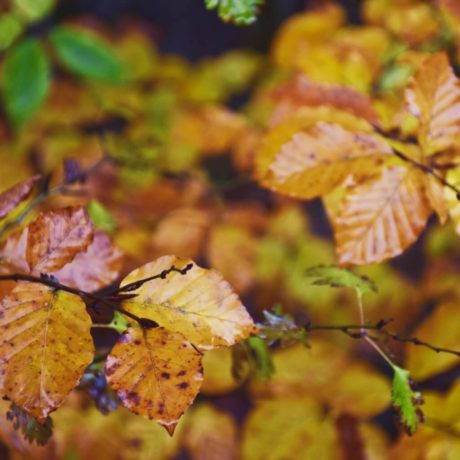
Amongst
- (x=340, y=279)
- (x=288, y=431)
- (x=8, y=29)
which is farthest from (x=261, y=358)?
(x=8, y=29)

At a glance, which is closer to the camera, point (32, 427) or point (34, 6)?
point (32, 427)

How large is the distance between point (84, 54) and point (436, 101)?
929 mm

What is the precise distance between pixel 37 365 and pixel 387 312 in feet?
4.34

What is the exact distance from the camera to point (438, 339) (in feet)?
3.20

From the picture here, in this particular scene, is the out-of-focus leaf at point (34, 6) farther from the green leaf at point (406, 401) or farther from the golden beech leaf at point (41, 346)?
the green leaf at point (406, 401)

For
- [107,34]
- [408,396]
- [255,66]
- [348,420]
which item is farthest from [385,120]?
[107,34]

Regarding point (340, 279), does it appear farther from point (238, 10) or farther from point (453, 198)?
point (238, 10)

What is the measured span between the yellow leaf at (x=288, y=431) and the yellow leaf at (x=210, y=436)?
0.24ft

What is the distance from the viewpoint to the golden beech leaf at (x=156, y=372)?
20.1 inches

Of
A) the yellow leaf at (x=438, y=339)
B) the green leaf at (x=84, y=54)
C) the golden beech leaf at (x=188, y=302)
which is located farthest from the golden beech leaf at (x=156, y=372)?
the green leaf at (x=84, y=54)

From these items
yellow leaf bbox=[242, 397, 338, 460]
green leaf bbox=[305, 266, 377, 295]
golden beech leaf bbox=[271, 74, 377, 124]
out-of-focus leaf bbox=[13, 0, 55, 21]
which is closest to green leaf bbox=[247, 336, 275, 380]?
green leaf bbox=[305, 266, 377, 295]

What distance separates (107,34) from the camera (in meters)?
1.80

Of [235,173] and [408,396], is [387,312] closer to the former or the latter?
[235,173]

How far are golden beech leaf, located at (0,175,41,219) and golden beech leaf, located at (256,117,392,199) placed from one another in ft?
0.99
